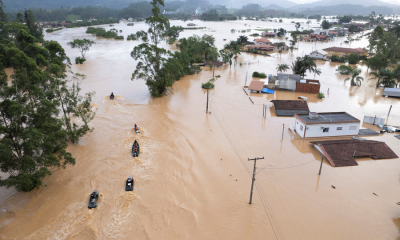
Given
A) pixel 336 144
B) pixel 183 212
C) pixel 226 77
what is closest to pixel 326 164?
pixel 336 144

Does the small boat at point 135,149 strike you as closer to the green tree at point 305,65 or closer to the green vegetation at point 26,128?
the green vegetation at point 26,128

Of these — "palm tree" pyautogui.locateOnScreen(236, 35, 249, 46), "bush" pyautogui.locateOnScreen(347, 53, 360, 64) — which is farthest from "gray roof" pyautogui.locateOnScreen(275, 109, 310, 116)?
"palm tree" pyautogui.locateOnScreen(236, 35, 249, 46)

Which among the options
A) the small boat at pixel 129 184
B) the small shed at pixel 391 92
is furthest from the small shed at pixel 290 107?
the small boat at pixel 129 184

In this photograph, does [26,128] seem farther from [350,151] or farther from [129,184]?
[350,151]

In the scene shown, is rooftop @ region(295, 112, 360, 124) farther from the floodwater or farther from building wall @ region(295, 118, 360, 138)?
the floodwater

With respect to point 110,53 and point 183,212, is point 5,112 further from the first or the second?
point 110,53

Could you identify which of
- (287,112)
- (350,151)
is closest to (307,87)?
(287,112)
